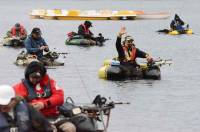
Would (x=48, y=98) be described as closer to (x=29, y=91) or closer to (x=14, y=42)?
(x=29, y=91)

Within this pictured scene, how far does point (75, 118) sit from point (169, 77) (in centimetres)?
2000

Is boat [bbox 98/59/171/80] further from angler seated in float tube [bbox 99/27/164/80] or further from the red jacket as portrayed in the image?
the red jacket

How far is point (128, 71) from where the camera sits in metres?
31.1

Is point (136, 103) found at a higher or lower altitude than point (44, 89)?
lower

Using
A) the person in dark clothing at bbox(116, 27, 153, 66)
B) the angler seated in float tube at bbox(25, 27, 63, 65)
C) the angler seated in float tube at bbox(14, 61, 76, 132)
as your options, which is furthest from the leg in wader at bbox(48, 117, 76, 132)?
the angler seated in float tube at bbox(25, 27, 63, 65)

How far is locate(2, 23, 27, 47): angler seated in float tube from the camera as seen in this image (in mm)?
46153

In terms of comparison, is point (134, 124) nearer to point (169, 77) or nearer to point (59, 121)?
point (59, 121)

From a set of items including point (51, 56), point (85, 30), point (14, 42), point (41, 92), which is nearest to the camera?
point (41, 92)

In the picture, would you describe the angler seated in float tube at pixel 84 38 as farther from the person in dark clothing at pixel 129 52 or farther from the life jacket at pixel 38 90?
the life jacket at pixel 38 90

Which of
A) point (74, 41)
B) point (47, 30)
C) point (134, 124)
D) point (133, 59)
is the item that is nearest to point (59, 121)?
point (134, 124)

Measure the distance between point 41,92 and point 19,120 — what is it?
2.15 m

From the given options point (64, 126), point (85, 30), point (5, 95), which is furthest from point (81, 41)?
point (5, 95)

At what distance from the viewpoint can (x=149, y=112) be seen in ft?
78.2

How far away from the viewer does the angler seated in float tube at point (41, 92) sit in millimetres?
14125
